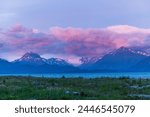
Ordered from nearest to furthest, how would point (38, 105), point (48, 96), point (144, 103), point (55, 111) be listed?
point (55, 111) → point (38, 105) → point (144, 103) → point (48, 96)

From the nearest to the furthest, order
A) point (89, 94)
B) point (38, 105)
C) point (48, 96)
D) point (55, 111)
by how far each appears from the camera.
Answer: point (55, 111)
point (38, 105)
point (48, 96)
point (89, 94)

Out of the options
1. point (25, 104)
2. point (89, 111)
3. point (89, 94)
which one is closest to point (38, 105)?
point (25, 104)

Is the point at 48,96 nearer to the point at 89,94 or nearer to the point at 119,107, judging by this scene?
the point at 89,94

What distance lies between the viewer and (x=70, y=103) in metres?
24.8

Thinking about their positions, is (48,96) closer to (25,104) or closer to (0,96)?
(0,96)

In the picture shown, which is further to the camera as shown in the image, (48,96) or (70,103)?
(48,96)

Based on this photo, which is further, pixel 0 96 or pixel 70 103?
pixel 0 96

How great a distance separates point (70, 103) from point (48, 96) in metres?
5.76

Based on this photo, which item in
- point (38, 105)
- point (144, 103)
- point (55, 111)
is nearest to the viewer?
point (55, 111)

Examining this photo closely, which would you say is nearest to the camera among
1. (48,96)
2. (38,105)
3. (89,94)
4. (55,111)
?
(55,111)

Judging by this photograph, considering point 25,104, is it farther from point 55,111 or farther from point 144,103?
point 144,103

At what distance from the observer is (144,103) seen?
25750mm

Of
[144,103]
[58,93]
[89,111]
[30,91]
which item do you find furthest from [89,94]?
[89,111]

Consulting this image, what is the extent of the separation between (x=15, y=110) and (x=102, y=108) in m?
4.57
